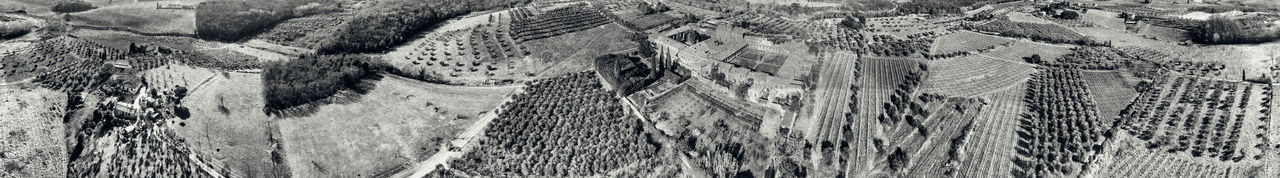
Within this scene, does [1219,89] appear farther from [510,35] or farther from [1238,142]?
[510,35]

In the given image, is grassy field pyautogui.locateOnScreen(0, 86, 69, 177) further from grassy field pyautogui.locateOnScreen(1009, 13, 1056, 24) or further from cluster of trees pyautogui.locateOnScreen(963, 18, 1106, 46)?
Answer: grassy field pyautogui.locateOnScreen(1009, 13, 1056, 24)

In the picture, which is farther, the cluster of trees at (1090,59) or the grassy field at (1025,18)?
the grassy field at (1025,18)

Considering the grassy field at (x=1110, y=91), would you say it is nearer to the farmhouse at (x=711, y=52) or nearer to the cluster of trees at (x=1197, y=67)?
the cluster of trees at (x=1197, y=67)

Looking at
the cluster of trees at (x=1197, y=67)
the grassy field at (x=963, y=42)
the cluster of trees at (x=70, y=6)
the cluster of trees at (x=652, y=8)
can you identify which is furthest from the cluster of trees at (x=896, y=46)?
the cluster of trees at (x=70, y=6)

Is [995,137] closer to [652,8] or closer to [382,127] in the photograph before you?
[382,127]

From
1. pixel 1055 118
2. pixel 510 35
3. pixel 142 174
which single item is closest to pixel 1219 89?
pixel 1055 118

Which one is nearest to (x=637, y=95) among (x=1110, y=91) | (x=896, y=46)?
(x=896, y=46)
